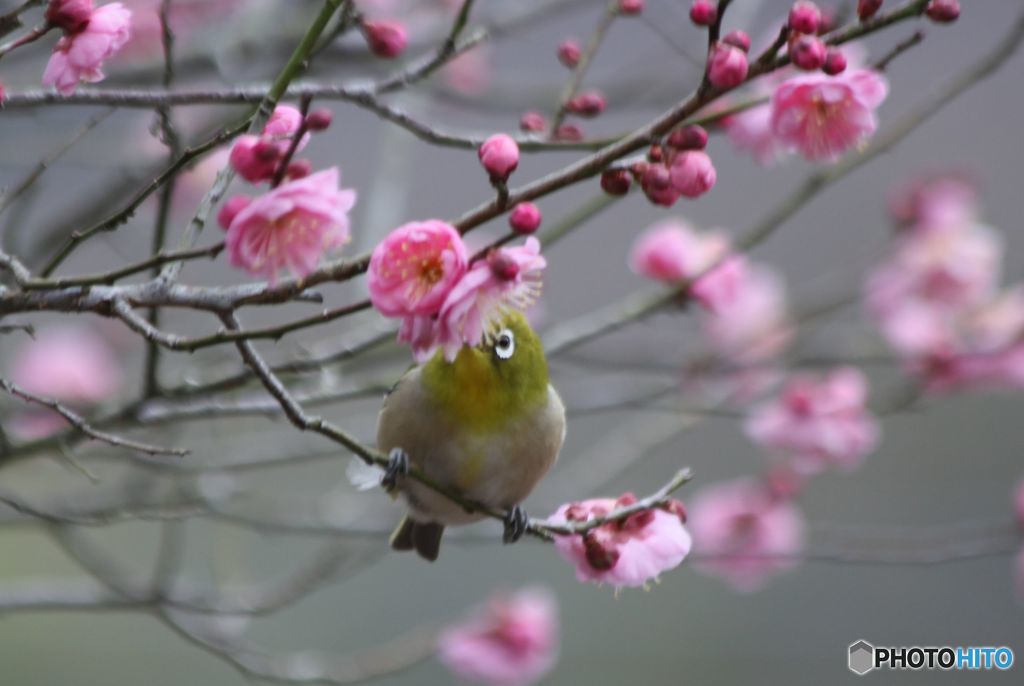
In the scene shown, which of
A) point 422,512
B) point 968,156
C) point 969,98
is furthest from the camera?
point 969,98

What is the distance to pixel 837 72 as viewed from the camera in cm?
121

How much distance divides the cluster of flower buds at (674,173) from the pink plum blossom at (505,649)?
71.9 inches

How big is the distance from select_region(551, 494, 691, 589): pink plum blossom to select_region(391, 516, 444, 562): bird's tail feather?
0.63 m

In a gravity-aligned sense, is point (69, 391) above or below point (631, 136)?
above

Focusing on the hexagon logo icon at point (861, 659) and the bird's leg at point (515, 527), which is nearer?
the bird's leg at point (515, 527)

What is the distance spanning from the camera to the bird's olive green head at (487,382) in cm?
174

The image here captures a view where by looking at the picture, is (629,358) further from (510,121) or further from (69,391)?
(510,121)

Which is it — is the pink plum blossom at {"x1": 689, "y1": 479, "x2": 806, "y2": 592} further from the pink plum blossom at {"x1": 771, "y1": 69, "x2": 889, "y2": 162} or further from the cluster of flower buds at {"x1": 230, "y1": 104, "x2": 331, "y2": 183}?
the cluster of flower buds at {"x1": 230, "y1": 104, "x2": 331, "y2": 183}

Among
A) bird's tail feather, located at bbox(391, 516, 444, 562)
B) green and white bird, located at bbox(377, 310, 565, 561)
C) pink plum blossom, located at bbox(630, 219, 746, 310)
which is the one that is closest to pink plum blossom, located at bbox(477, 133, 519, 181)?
green and white bird, located at bbox(377, 310, 565, 561)

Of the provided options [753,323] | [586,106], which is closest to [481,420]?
[586,106]

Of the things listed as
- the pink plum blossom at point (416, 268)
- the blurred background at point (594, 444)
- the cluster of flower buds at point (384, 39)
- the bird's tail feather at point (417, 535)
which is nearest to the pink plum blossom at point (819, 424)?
the blurred background at point (594, 444)

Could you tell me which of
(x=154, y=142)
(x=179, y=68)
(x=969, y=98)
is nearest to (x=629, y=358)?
(x=179, y=68)

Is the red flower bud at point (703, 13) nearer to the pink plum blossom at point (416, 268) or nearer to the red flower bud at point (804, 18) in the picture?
the red flower bud at point (804, 18)

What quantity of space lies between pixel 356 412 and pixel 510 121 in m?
1.50
